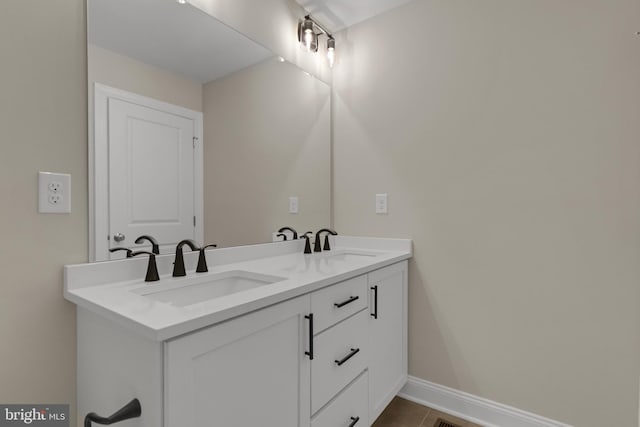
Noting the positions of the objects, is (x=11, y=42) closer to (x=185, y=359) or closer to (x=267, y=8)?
(x=185, y=359)

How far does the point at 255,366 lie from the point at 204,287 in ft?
1.52

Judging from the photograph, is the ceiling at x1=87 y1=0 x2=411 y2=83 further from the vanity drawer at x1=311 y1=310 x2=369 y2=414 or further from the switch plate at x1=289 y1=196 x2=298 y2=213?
the vanity drawer at x1=311 y1=310 x2=369 y2=414

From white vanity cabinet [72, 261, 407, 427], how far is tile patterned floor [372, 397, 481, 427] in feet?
0.86

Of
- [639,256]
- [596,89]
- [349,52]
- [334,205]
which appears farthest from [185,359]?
[349,52]

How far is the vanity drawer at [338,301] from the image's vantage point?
45.5 inches

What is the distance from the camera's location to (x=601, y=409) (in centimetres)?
142

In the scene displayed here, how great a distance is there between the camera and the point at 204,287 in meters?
1.26

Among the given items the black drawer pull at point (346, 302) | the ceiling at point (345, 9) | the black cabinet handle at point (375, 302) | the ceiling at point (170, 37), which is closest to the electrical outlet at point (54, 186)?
the ceiling at point (170, 37)

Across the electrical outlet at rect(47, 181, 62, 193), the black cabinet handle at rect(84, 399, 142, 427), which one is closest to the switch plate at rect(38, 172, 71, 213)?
the electrical outlet at rect(47, 181, 62, 193)

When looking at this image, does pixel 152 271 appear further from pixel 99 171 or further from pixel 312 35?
pixel 312 35

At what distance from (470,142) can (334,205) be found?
0.93 m

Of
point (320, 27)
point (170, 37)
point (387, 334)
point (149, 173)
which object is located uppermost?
point (320, 27)

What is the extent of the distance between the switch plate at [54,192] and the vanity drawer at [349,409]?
1.09m

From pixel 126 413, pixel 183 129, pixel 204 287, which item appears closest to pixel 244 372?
pixel 126 413
